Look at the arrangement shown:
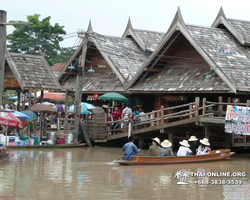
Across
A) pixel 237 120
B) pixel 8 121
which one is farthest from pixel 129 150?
pixel 237 120

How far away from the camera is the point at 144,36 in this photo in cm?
3153

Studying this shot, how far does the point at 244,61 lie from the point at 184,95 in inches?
124

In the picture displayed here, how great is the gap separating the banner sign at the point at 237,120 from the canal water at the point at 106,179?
45.7 inches

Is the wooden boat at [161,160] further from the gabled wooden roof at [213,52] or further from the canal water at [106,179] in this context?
the gabled wooden roof at [213,52]

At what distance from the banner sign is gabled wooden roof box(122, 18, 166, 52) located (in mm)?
11365

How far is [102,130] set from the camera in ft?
77.8

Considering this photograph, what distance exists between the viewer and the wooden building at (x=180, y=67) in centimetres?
2188

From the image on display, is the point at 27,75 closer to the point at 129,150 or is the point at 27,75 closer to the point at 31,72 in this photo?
the point at 31,72

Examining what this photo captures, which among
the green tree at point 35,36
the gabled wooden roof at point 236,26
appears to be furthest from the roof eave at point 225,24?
the green tree at point 35,36

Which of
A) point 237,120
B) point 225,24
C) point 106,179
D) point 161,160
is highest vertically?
point 225,24

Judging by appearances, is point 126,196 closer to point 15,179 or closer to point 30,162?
point 15,179

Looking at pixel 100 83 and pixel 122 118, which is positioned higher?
pixel 100 83

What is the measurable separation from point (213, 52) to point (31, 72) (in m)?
8.22

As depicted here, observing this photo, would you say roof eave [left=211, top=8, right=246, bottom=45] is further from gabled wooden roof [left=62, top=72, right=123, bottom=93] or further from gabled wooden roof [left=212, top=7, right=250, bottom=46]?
gabled wooden roof [left=62, top=72, right=123, bottom=93]
